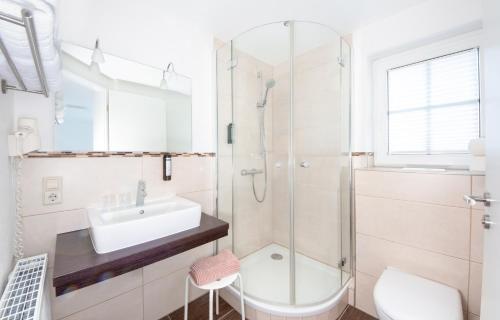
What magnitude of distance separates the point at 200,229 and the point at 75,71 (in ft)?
3.84

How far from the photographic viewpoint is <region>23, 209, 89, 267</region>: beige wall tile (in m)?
1.05

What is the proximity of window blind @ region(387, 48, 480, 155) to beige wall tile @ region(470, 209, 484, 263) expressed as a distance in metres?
0.49

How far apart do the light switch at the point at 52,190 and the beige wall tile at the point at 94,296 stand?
0.52 meters

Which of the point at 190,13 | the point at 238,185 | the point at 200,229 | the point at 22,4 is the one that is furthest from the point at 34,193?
the point at 190,13

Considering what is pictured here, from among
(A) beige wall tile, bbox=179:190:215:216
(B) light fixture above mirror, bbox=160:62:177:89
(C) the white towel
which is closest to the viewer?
(C) the white towel

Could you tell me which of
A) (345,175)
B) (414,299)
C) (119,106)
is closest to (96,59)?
(119,106)

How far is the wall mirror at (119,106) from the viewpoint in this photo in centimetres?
117

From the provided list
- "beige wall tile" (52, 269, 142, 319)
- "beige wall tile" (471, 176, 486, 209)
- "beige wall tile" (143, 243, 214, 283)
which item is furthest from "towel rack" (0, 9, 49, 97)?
"beige wall tile" (471, 176, 486, 209)

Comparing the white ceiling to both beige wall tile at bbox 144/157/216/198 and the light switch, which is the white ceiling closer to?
beige wall tile at bbox 144/157/216/198

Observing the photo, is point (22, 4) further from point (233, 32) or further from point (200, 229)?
point (233, 32)

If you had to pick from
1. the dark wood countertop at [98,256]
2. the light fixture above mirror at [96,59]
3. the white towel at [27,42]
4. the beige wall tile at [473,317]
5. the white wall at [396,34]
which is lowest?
the beige wall tile at [473,317]

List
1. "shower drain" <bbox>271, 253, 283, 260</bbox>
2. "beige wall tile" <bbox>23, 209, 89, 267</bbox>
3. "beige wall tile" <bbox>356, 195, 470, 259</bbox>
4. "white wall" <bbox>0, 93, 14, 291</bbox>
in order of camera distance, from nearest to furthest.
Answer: "white wall" <bbox>0, 93, 14, 291</bbox> < "beige wall tile" <bbox>23, 209, 89, 267</bbox> < "beige wall tile" <bbox>356, 195, 470, 259</bbox> < "shower drain" <bbox>271, 253, 283, 260</bbox>

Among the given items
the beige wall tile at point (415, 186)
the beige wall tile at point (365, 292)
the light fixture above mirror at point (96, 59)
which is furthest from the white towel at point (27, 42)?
the beige wall tile at point (365, 292)

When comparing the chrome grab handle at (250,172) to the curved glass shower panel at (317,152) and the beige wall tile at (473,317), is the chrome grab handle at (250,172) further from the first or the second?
the beige wall tile at (473,317)
